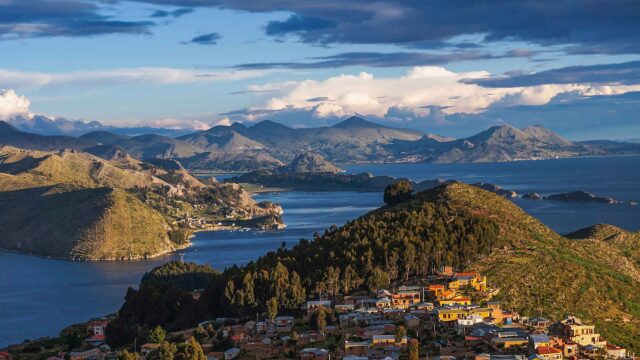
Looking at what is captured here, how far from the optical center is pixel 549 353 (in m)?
50.2

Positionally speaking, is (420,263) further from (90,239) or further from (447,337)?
(90,239)

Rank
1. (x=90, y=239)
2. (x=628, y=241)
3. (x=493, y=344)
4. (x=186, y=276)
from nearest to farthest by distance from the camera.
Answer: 1. (x=493, y=344)
2. (x=628, y=241)
3. (x=186, y=276)
4. (x=90, y=239)

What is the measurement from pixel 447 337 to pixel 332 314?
8851 millimetres

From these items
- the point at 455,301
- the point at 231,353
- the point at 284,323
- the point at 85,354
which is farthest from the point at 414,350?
the point at 85,354

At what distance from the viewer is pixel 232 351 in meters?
55.0

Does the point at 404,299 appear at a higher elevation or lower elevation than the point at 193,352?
higher

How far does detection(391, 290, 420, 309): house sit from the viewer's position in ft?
207

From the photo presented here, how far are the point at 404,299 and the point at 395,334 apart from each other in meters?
9.60

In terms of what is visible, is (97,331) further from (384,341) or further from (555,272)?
(555,272)

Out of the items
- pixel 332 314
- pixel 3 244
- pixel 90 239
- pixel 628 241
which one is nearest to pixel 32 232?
pixel 3 244

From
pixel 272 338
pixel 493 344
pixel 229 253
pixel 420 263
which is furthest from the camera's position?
pixel 229 253

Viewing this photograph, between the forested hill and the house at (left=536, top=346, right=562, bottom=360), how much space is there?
14.2 m

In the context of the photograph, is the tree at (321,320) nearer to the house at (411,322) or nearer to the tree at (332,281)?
the house at (411,322)

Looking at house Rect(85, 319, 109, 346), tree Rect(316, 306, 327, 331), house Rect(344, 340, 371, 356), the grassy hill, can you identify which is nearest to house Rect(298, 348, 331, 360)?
house Rect(344, 340, 371, 356)
